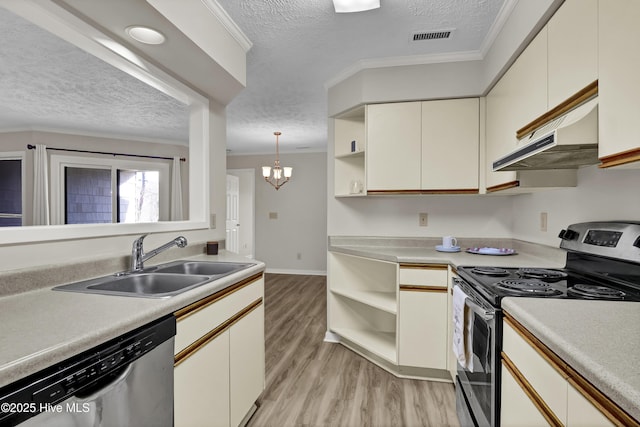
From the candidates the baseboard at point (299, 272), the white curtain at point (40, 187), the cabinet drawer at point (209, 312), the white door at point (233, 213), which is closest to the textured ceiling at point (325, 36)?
the white curtain at point (40, 187)

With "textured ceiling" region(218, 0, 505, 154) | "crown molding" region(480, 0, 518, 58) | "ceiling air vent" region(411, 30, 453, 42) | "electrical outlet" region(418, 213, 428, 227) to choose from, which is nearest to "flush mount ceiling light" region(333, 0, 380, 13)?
"textured ceiling" region(218, 0, 505, 154)

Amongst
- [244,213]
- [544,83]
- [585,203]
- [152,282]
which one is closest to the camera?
[544,83]

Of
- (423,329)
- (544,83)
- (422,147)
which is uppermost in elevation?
(544,83)

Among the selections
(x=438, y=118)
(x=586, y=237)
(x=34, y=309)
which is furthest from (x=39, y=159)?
(x=586, y=237)

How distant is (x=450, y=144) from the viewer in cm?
251

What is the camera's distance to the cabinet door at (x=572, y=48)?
114 centimetres

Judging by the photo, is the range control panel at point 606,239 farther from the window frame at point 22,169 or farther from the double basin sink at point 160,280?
the window frame at point 22,169

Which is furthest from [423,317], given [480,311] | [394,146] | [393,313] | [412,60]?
[412,60]

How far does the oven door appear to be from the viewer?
127 cm

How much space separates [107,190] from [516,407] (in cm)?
254

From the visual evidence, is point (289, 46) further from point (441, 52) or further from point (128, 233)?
point (128, 233)

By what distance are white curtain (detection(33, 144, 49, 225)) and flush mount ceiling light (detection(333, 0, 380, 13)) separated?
5.80 ft

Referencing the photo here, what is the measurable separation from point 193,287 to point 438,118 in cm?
222

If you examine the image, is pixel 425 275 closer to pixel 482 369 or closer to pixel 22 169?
pixel 482 369
